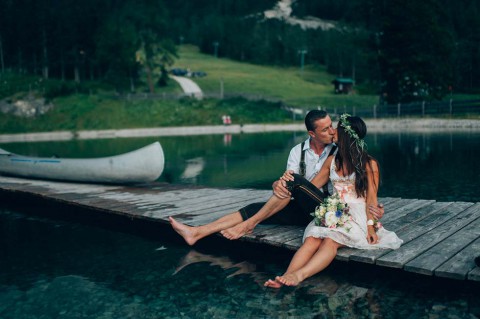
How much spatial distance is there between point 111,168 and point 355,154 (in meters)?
9.22

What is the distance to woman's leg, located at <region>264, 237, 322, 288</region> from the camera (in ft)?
21.0

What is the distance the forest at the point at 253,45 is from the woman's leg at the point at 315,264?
45953 mm

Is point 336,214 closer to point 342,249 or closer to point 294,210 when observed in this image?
point 342,249

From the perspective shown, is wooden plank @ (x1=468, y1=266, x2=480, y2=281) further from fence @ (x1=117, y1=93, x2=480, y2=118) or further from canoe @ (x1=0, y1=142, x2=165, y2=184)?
fence @ (x1=117, y1=93, x2=480, y2=118)

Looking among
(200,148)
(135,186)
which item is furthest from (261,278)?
(200,148)

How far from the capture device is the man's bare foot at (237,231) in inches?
311

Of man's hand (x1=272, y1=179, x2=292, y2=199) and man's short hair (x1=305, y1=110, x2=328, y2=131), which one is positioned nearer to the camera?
man's short hair (x1=305, y1=110, x2=328, y2=131)

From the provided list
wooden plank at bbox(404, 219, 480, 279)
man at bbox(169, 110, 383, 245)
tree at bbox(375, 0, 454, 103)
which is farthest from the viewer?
tree at bbox(375, 0, 454, 103)

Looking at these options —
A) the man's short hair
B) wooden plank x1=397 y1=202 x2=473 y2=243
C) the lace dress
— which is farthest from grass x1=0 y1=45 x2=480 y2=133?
the lace dress

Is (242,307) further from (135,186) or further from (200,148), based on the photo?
(200,148)

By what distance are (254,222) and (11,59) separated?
3424 inches

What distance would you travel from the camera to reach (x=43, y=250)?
9.63m

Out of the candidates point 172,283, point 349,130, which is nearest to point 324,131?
point 349,130

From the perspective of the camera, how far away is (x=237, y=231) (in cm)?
794
